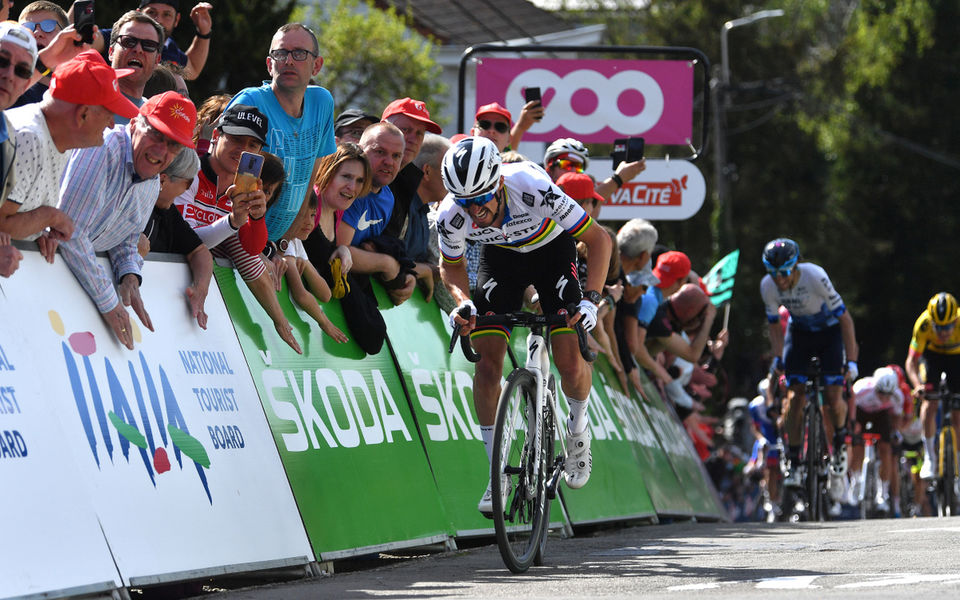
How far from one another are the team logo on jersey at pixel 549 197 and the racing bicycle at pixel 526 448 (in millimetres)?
542

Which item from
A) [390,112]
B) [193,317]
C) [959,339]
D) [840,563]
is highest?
[390,112]

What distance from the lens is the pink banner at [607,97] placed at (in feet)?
55.4

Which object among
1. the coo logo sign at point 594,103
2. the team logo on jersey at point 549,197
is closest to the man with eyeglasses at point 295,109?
the team logo on jersey at point 549,197

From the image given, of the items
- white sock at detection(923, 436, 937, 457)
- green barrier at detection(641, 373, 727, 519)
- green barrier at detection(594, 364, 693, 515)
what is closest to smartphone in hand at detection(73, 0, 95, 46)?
green barrier at detection(594, 364, 693, 515)

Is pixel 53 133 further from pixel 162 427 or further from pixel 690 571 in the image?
pixel 690 571

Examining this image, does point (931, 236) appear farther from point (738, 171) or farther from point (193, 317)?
point (193, 317)

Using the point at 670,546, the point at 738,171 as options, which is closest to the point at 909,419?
the point at 670,546

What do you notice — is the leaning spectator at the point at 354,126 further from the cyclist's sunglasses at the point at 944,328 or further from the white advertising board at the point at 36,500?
the cyclist's sunglasses at the point at 944,328

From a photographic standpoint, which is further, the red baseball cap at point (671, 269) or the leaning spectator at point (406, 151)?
the red baseball cap at point (671, 269)

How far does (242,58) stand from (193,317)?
16328 mm

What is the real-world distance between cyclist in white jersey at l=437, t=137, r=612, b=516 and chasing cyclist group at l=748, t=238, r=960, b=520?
230 inches

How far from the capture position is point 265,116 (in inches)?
315

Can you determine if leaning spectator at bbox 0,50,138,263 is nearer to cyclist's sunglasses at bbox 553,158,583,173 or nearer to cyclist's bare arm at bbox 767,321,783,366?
cyclist's sunglasses at bbox 553,158,583,173

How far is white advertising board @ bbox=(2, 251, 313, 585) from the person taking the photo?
19.8 feet
